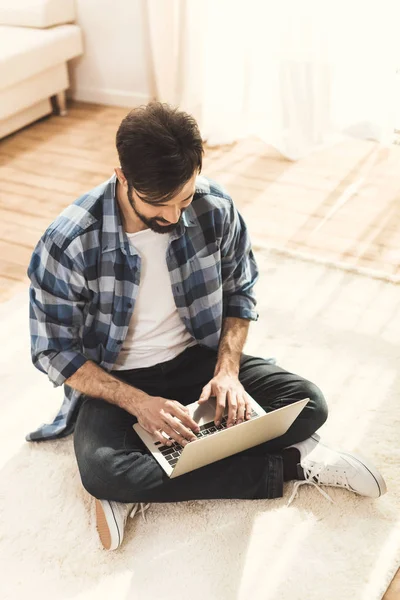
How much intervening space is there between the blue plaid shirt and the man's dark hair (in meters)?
0.17

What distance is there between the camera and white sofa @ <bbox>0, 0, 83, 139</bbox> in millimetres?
3166

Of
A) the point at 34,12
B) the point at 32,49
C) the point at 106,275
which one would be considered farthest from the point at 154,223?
the point at 34,12

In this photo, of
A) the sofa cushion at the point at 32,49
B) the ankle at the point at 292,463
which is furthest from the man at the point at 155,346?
the sofa cushion at the point at 32,49

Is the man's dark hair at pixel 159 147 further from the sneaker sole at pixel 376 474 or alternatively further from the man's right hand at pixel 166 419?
the sneaker sole at pixel 376 474

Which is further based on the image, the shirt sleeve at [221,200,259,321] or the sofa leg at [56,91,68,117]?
the sofa leg at [56,91,68,117]

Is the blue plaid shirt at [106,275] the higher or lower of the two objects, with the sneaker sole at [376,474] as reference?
higher

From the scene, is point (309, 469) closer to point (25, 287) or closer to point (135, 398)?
point (135, 398)

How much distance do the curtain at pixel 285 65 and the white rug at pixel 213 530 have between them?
4.96 feet

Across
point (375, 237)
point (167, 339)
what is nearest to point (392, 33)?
point (375, 237)

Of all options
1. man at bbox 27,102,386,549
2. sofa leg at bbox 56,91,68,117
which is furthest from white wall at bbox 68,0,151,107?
man at bbox 27,102,386,549

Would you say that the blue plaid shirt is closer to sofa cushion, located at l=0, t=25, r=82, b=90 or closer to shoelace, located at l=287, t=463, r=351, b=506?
shoelace, located at l=287, t=463, r=351, b=506

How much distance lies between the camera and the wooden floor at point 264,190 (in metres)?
2.50

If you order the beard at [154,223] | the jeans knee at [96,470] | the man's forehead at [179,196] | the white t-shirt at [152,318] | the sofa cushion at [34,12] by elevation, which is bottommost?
the jeans knee at [96,470]

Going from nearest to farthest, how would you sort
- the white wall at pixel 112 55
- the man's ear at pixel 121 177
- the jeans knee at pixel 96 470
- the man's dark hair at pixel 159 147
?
A: the man's dark hair at pixel 159 147 < the man's ear at pixel 121 177 < the jeans knee at pixel 96 470 < the white wall at pixel 112 55
